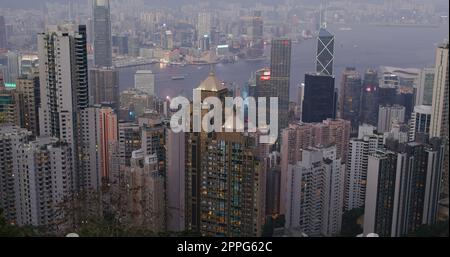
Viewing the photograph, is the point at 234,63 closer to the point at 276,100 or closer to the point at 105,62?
the point at 276,100

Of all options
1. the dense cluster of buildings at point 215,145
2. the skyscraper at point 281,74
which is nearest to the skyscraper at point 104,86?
the dense cluster of buildings at point 215,145

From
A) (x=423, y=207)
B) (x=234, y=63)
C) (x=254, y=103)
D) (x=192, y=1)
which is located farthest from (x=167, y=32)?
(x=423, y=207)

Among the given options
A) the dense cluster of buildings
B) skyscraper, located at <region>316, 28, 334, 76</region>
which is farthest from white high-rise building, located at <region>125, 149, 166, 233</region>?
skyscraper, located at <region>316, 28, 334, 76</region>

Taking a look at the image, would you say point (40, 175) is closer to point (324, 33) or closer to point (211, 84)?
point (211, 84)

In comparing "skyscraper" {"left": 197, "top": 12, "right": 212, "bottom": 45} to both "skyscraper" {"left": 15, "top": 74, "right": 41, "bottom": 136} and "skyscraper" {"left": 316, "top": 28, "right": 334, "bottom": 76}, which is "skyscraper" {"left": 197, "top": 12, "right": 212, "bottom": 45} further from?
"skyscraper" {"left": 15, "top": 74, "right": 41, "bottom": 136}

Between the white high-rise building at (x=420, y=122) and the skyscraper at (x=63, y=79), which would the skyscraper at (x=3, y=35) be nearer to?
the skyscraper at (x=63, y=79)
